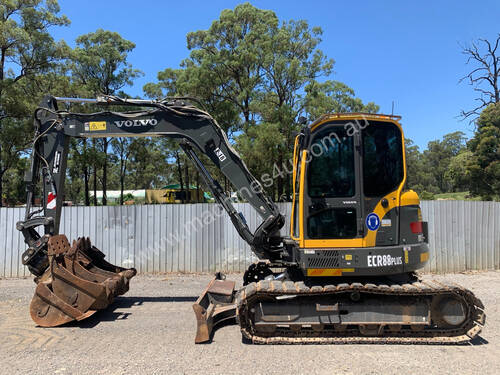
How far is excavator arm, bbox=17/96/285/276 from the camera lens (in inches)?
251

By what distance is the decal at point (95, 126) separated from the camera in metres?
6.66

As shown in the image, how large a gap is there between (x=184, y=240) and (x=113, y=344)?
18.5 feet

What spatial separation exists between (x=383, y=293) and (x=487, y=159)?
68.6ft

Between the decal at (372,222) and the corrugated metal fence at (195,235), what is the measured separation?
18.1 ft

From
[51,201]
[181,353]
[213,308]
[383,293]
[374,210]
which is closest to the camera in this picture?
[181,353]

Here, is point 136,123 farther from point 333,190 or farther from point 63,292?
point 333,190

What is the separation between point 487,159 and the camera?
21797mm

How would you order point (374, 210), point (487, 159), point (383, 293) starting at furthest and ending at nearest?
point (487, 159) → point (374, 210) → point (383, 293)

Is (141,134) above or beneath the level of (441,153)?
beneath

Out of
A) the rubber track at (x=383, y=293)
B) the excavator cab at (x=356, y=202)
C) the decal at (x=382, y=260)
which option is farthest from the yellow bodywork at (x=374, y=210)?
the rubber track at (x=383, y=293)

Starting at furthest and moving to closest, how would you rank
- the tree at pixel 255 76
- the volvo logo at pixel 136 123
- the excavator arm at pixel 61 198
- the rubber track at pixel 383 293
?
A: the tree at pixel 255 76, the volvo logo at pixel 136 123, the excavator arm at pixel 61 198, the rubber track at pixel 383 293

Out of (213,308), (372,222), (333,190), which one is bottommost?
(213,308)

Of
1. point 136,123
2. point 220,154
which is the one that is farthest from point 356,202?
point 136,123

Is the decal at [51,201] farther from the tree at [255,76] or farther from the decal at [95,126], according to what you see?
the tree at [255,76]
